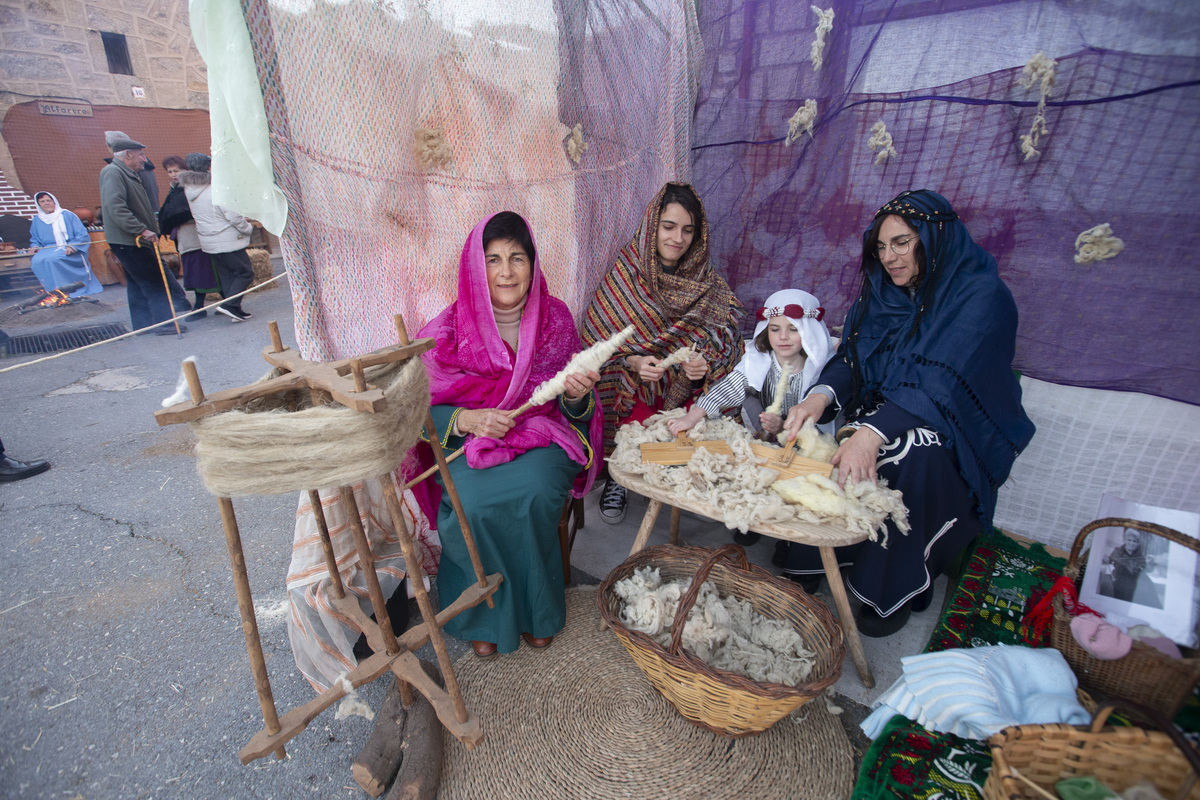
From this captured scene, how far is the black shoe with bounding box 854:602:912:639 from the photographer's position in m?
2.15

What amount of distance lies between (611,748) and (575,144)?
8.74 feet

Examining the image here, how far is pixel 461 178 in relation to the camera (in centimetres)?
240

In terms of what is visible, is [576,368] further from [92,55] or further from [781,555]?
[92,55]

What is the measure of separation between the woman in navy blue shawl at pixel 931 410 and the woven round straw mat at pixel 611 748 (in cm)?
68

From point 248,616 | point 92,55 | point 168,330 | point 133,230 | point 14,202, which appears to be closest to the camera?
point 248,616

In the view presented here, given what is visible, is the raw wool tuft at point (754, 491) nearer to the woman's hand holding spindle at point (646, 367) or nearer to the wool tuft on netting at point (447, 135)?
the woman's hand holding spindle at point (646, 367)

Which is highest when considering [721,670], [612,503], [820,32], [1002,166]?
[820,32]

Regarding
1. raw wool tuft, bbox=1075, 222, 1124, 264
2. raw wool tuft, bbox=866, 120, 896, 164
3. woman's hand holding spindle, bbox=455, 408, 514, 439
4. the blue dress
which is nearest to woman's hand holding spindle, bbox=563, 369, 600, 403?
woman's hand holding spindle, bbox=455, 408, 514, 439

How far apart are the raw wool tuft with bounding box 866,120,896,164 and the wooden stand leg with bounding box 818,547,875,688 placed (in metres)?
1.83

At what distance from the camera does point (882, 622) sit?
2.16m

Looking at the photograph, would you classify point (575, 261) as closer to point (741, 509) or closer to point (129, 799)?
point (741, 509)

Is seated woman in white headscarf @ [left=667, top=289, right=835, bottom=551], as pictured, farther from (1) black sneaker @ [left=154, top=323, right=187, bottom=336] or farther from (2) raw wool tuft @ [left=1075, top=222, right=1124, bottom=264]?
(1) black sneaker @ [left=154, top=323, right=187, bottom=336]

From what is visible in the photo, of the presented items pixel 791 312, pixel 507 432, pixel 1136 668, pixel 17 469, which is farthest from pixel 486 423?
pixel 17 469

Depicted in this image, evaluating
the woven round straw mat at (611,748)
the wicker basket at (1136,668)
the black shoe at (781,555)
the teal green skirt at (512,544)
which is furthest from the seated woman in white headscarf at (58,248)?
the wicker basket at (1136,668)
